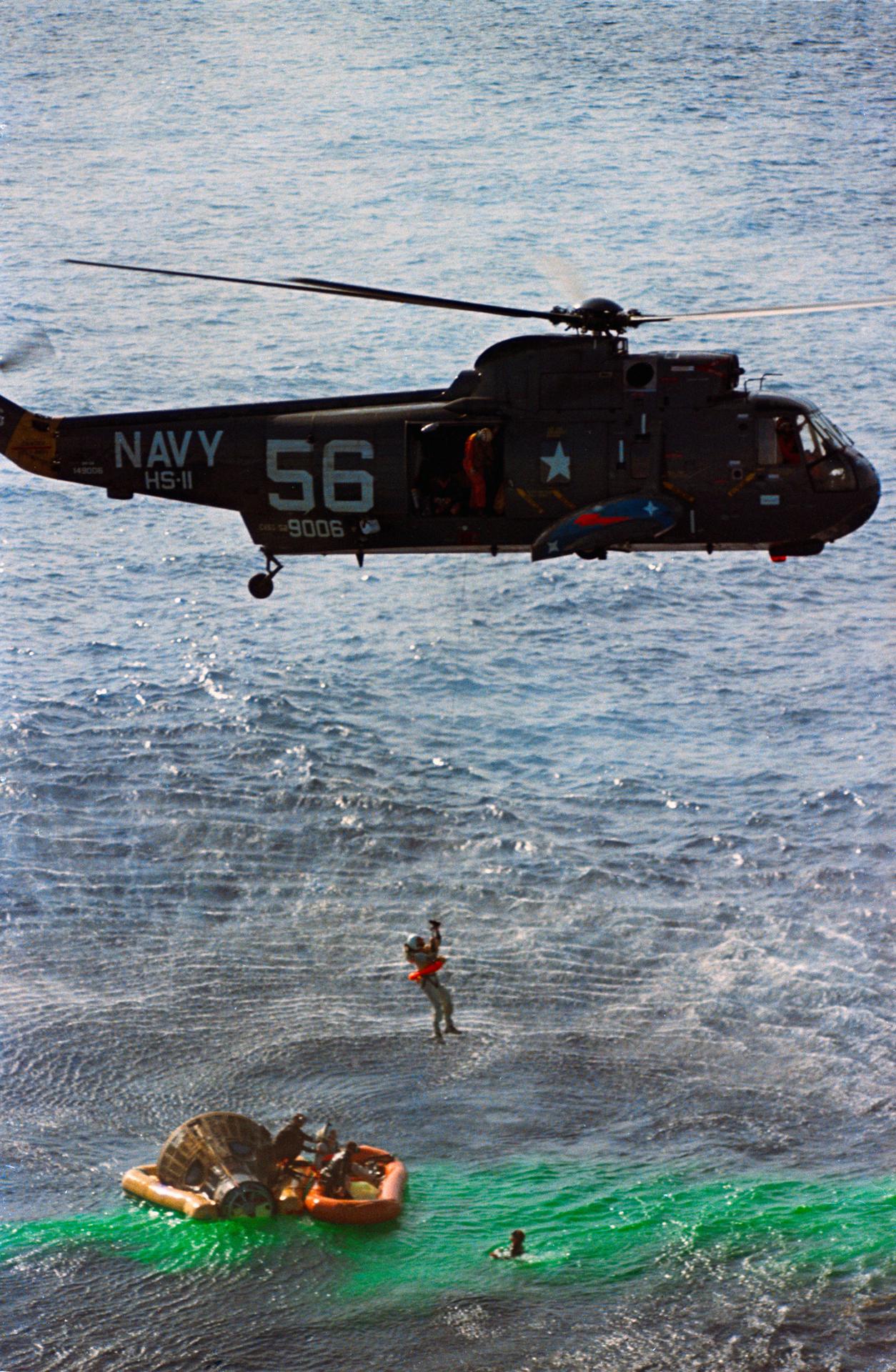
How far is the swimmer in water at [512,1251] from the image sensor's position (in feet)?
195

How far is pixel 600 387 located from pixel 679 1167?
33864 millimetres

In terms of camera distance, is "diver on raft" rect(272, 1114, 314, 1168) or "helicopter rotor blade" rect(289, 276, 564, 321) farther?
"diver on raft" rect(272, 1114, 314, 1168)

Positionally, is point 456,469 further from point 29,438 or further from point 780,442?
point 29,438

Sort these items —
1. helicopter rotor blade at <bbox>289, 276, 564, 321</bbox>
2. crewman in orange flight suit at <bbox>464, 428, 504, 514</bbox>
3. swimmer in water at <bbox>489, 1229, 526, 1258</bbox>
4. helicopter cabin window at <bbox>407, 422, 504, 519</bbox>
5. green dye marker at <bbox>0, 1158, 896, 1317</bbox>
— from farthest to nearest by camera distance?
swimmer in water at <bbox>489, 1229, 526, 1258</bbox> → green dye marker at <bbox>0, 1158, 896, 1317</bbox> → helicopter cabin window at <bbox>407, 422, 504, 519</bbox> → crewman in orange flight suit at <bbox>464, 428, 504, 514</bbox> → helicopter rotor blade at <bbox>289, 276, 564, 321</bbox>

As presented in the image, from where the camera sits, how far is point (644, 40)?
127 m

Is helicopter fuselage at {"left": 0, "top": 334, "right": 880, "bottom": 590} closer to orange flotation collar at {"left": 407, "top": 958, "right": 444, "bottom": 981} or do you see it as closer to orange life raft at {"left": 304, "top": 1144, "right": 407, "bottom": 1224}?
orange flotation collar at {"left": 407, "top": 958, "right": 444, "bottom": 981}

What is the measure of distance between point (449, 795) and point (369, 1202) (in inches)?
942

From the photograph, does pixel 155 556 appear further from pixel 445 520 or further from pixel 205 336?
pixel 445 520

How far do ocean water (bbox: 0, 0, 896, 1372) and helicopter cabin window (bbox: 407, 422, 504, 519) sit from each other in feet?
12.9

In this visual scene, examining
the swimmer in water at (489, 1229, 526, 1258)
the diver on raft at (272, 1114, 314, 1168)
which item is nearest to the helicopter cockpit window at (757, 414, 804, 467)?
the diver on raft at (272, 1114, 314, 1168)

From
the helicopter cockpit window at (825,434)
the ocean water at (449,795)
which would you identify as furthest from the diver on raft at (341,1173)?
the helicopter cockpit window at (825,434)

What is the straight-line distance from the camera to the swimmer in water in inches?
2339

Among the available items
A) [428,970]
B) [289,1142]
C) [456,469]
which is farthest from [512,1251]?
[456,469]

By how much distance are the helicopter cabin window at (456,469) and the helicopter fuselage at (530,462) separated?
34 mm
